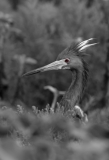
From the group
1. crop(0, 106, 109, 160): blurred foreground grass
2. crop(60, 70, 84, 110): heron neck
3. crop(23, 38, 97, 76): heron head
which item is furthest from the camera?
crop(23, 38, 97, 76): heron head

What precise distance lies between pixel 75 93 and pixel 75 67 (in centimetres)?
42

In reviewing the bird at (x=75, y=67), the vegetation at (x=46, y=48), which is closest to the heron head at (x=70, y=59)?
the bird at (x=75, y=67)

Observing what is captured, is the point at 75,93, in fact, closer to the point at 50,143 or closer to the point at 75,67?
the point at 75,67

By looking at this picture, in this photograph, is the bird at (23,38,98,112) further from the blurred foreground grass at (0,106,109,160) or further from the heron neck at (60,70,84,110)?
the blurred foreground grass at (0,106,109,160)

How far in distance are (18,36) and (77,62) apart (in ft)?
15.7

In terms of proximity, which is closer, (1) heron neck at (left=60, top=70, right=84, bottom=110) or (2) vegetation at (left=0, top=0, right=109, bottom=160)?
(1) heron neck at (left=60, top=70, right=84, bottom=110)

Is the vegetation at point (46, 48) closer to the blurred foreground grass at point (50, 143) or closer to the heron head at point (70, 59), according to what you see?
the heron head at point (70, 59)

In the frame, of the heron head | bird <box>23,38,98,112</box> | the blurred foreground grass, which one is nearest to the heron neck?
bird <box>23,38,98,112</box>

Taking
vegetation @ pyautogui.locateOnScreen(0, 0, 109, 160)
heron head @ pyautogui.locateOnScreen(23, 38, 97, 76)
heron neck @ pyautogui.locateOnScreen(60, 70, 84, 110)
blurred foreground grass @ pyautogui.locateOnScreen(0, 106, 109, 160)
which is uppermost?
vegetation @ pyautogui.locateOnScreen(0, 0, 109, 160)

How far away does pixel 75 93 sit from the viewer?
4.93 meters

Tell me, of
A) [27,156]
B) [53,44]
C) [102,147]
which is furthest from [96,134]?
[53,44]

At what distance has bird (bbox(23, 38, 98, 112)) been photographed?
492cm

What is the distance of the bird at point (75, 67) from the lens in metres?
4.92

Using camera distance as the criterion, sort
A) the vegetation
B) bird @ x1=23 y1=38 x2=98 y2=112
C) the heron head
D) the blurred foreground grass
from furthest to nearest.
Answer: the vegetation, the heron head, bird @ x1=23 y1=38 x2=98 y2=112, the blurred foreground grass
